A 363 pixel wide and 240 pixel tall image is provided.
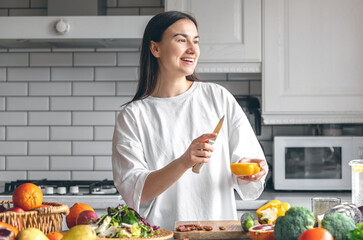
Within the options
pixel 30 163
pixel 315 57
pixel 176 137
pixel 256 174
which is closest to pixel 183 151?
pixel 176 137

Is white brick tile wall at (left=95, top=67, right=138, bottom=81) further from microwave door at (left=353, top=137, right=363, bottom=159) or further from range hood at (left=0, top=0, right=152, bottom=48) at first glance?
microwave door at (left=353, top=137, right=363, bottom=159)

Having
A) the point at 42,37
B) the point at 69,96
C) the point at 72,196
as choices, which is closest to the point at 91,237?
the point at 72,196

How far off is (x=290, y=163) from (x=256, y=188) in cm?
123

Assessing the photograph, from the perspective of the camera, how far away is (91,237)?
3.42 ft

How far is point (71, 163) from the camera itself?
323 cm

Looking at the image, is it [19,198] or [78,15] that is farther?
[78,15]

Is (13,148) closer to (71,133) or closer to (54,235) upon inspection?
(71,133)

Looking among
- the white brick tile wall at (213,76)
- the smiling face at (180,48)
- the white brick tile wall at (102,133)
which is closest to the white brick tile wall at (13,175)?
the white brick tile wall at (102,133)

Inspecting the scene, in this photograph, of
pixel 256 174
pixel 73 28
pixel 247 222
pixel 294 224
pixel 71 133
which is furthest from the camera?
pixel 71 133

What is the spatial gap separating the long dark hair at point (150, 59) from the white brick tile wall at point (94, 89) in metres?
1.32

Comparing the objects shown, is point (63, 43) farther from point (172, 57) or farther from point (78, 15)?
point (172, 57)

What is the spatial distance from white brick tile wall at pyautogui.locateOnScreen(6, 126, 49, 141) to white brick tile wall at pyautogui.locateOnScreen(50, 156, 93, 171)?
155 millimetres

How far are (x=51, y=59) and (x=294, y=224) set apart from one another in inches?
97.0

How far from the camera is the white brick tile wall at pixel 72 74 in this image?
10.6 feet
